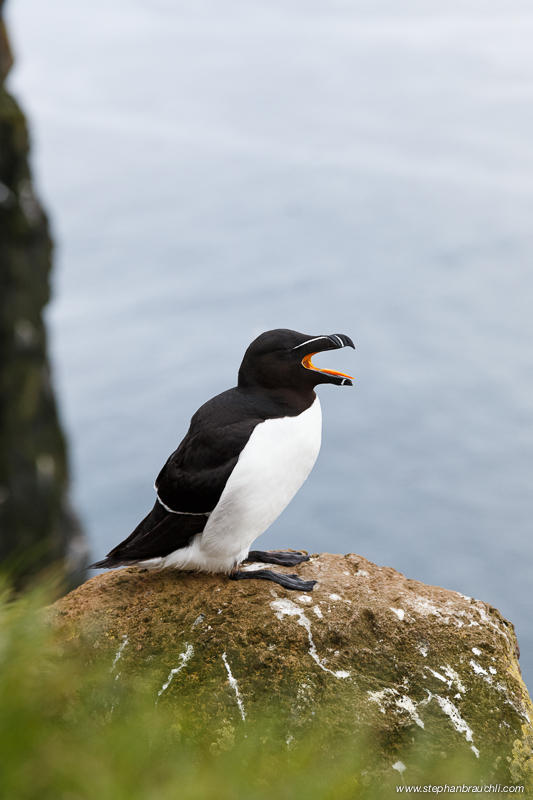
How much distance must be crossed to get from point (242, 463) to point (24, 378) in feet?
37.4

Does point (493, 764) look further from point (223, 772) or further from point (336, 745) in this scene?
point (223, 772)

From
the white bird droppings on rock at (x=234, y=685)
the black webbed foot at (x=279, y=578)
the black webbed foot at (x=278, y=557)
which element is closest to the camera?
the white bird droppings on rock at (x=234, y=685)

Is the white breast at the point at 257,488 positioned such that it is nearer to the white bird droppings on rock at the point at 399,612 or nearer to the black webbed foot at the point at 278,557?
the black webbed foot at the point at 278,557

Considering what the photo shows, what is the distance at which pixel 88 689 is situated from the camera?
13.2 ft

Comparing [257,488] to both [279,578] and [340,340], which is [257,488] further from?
[340,340]

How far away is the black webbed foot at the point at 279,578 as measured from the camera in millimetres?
4398

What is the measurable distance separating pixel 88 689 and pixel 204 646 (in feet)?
2.18

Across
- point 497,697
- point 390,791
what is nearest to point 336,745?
point 390,791

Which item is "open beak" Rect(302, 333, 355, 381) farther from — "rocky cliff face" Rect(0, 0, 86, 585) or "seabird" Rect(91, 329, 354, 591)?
"rocky cliff face" Rect(0, 0, 86, 585)

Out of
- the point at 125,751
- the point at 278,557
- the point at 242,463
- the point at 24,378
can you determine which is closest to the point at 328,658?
the point at 278,557

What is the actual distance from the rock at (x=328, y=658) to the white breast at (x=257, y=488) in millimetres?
229

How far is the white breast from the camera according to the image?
415 centimetres

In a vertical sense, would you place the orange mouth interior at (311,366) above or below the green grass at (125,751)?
above

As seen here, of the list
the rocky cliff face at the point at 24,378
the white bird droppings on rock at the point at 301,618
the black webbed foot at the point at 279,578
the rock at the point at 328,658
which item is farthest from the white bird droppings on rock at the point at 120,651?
the rocky cliff face at the point at 24,378
